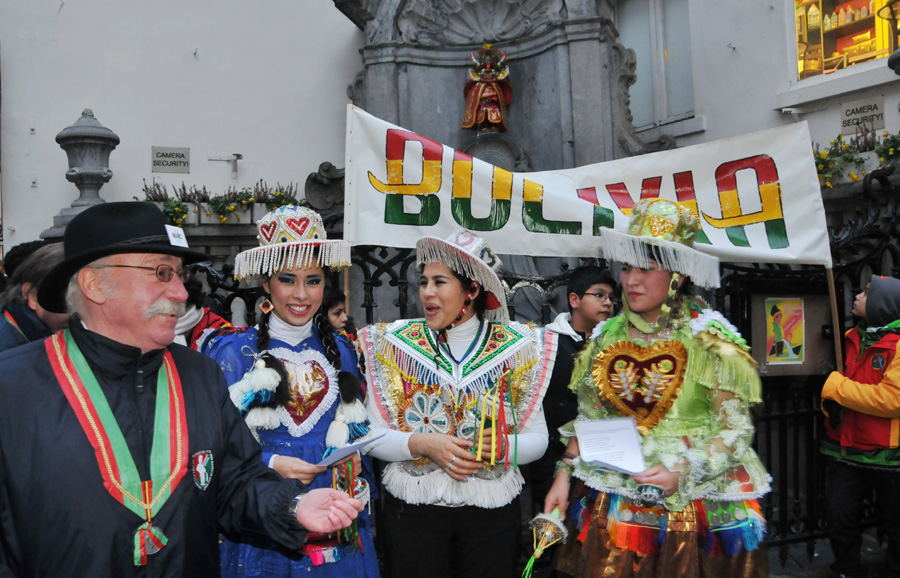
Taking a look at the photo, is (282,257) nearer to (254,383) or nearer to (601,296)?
(254,383)

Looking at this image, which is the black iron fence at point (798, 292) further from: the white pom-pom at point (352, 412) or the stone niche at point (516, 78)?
the stone niche at point (516, 78)

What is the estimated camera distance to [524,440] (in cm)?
319

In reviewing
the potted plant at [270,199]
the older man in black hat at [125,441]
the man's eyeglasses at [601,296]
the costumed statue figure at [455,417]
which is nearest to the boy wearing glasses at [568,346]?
the man's eyeglasses at [601,296]

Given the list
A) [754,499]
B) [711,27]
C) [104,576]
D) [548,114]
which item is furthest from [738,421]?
[711,27]

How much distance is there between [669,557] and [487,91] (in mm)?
6480

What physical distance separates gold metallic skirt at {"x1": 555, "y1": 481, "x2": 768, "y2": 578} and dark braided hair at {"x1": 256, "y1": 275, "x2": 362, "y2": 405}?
3.82 ft

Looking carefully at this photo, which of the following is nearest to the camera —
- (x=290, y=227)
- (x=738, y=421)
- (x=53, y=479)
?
(x=53, y=479)

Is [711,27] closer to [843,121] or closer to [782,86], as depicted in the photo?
[782,86]

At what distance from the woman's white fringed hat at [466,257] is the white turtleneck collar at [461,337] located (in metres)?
0.18

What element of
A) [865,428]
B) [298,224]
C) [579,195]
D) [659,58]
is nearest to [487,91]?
[659,58]

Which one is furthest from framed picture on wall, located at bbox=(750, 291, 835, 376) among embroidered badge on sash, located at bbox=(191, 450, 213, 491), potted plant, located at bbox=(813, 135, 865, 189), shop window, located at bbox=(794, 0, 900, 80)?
embroidered badge on sash, located at bbox=(191, 450, 213, 491)

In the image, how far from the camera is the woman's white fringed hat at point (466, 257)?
3.22 meters

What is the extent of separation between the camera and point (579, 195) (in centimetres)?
506

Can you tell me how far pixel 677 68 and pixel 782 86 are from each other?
1.80 metres
